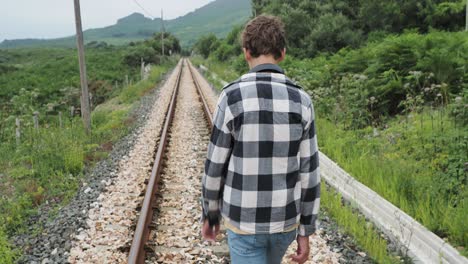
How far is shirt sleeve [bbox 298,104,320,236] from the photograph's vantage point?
208cm

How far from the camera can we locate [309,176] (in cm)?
212

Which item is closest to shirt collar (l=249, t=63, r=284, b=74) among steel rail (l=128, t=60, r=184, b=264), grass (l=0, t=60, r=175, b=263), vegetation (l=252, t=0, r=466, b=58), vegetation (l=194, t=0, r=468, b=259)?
steel rail (l=128, t=60, r=184, b=264)

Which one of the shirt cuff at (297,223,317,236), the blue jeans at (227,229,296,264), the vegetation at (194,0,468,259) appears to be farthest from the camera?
the vegetation at (194,0,468,259)

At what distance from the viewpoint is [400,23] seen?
19719mm

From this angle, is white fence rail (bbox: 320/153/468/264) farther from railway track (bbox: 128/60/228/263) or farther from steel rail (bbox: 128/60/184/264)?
steel rail (bbox: 128/60/184/264)

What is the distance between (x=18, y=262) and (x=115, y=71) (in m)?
36.4

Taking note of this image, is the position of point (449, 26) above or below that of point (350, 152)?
above

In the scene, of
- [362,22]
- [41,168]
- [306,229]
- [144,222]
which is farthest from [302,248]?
[362,22]

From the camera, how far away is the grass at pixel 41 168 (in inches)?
213

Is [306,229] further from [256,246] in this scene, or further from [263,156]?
[263,156]

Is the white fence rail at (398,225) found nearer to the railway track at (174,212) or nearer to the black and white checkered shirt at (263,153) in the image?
the railway track at (174,212)

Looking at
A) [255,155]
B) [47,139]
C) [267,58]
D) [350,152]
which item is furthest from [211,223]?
[47,139]

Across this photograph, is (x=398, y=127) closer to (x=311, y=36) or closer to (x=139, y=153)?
(x=139, y=153)

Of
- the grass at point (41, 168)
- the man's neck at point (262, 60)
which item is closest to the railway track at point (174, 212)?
the grass at point (41, 168)
